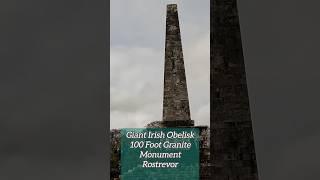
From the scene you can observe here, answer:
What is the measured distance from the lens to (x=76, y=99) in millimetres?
8586

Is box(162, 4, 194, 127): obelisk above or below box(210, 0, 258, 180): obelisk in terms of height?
above

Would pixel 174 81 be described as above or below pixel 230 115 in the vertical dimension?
above

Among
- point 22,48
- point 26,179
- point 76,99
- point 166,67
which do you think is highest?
point 166,67

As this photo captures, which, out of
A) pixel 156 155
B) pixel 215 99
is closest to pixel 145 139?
pixel 156 155

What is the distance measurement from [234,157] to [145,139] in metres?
13.7

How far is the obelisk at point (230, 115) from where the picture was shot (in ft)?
30.3

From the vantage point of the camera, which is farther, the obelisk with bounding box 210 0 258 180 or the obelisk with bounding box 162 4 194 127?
the obelisk with bounding box 162 4 194 127

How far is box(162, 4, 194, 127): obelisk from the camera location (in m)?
21.3

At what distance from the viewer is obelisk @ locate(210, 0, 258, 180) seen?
923cm

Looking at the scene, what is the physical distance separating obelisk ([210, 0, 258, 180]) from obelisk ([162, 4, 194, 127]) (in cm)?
1159

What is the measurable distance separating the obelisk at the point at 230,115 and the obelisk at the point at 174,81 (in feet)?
38.0

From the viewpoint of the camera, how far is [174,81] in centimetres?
2169

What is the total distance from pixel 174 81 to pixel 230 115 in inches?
487

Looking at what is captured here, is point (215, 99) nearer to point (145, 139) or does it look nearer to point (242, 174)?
point (242, 174)
